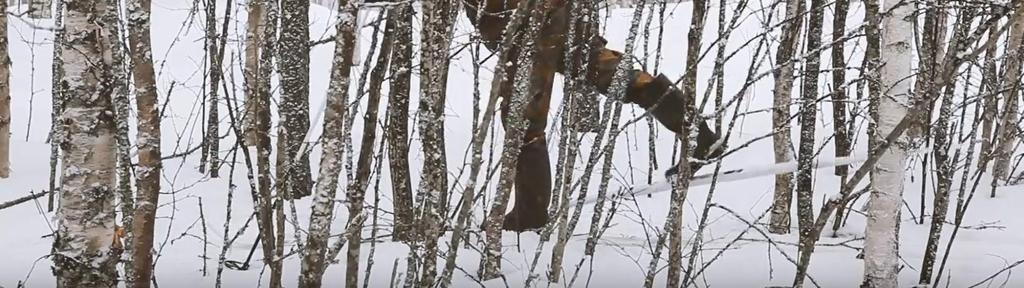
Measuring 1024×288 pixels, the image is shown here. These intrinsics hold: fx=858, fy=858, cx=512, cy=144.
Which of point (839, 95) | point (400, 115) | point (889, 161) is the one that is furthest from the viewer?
point (839, 95)

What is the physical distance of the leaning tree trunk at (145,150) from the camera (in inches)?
127

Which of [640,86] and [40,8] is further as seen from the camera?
[40,8]

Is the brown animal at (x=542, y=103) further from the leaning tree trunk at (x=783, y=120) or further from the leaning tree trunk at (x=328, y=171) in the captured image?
the leaning tree trunk at (x=328, y=171)

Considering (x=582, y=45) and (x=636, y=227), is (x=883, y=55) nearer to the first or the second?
(x=582, y=45)

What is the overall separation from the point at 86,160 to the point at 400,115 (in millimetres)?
1279

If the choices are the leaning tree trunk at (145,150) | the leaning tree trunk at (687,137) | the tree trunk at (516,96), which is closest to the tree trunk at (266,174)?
the leaning tree trunk at (145,150)

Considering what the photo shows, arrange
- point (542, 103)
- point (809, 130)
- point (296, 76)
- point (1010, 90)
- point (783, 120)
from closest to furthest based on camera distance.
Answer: point (542, 103) < point (1010, 90) < point (809, 130) < point (783, 120) < point (296, 76)

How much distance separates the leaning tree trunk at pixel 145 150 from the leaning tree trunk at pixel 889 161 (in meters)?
2.94

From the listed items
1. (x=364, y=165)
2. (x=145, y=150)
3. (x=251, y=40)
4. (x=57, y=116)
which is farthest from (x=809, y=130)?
(x=251, y=40)

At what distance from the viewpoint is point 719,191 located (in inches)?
265

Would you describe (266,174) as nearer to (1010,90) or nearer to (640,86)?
(640,86)

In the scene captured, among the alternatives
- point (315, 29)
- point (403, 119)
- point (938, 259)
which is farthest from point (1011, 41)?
point (315, 29)

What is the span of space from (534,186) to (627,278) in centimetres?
71

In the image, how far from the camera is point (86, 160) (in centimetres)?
321
